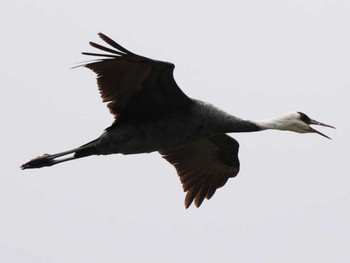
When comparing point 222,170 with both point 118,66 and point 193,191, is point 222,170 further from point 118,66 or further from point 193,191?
point 118,66

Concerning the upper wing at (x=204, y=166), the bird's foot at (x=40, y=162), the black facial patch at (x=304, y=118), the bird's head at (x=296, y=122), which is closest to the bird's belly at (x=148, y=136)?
the bird's foot at (x=40, y=162)

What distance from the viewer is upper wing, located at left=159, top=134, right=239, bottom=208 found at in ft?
66.3

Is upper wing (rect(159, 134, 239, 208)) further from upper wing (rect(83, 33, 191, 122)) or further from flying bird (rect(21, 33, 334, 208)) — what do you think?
upper wing (rect(83, 33, 191, 122))

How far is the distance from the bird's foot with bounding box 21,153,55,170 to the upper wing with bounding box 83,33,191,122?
1689 millimetres

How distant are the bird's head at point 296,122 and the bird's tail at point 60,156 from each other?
3.38 m

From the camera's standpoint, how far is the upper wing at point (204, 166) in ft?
66.3

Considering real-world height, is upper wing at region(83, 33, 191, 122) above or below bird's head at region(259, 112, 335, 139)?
above

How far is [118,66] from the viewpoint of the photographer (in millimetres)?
16969

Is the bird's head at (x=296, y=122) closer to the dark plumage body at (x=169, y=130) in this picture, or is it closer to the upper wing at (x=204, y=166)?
the dark plumage body at (x=169, y=130)

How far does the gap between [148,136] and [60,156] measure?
1.88m

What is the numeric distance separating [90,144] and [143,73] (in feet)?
5.99

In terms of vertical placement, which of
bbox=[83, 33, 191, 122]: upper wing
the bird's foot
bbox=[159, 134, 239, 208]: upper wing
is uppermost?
bbox=[83, 33, 191, 122]: upper wing

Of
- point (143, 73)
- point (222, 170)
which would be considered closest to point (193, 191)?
point (222, 170)

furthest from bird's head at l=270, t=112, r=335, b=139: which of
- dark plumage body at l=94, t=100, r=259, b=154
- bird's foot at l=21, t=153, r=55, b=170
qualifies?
bird's foot at l=21, t=153, r=55, b=170
